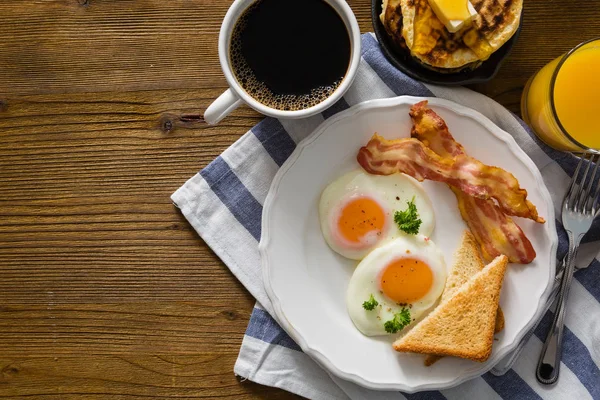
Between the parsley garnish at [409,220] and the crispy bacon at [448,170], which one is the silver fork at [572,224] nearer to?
the crispy bacon at [448,170]

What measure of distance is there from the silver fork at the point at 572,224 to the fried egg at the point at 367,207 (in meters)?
0.45

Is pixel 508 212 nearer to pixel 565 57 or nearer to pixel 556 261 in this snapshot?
pixel 556 261

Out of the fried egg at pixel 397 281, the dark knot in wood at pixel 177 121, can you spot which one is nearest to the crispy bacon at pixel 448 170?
the fried egg at pixel 397 281

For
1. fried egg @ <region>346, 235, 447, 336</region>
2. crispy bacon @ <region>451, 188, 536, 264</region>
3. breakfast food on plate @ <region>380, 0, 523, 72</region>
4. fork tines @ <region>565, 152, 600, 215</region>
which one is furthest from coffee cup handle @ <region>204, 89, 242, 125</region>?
fork tines @ <region>565, 152, 600, 215</region>

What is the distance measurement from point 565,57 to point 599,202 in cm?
51

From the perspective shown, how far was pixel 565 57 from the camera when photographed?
1.77 metres

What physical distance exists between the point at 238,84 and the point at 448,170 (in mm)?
699

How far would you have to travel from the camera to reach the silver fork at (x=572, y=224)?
1.92 m

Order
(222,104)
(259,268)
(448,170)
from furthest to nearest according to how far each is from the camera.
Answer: (259,268), (448,170), (222,104)

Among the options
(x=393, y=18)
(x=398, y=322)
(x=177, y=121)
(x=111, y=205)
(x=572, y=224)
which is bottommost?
(x=398, y=322)

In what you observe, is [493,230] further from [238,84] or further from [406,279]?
[238,84]

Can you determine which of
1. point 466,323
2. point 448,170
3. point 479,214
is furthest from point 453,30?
point 466,323

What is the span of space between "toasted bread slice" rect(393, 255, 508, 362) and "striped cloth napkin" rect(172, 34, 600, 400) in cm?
21

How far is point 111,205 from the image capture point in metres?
2.07
